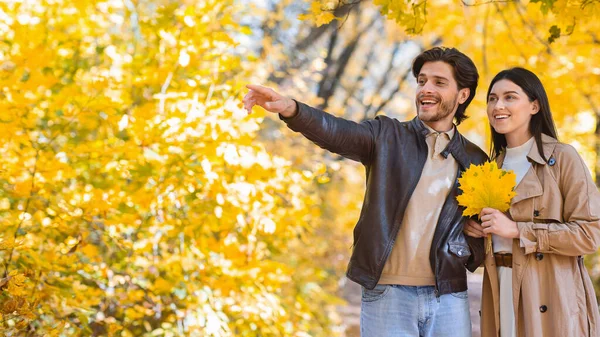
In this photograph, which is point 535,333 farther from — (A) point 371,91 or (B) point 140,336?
(A) point 371,91

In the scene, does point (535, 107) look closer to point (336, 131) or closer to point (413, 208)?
point (413, 208)

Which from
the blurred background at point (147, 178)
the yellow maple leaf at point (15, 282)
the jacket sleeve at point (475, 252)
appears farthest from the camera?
the blurred background at point (147, 178)

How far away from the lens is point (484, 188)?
2430 millimetres

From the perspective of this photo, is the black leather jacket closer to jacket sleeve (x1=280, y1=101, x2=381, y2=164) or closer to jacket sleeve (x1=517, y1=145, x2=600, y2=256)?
jacket sleeve (x1=280, y1=101, x2=381, y2=164)

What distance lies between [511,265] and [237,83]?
1858 millimetres

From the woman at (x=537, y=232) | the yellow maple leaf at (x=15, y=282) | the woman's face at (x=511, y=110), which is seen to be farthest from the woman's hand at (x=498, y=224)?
the yellow maple leaf at (x=15, y=282)

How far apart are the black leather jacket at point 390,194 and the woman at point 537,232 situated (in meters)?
0.13

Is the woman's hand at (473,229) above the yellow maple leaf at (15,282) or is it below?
above

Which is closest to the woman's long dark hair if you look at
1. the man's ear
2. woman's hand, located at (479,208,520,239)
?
the man's ear

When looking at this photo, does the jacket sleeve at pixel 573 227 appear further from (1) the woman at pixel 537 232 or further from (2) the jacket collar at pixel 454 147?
(2) the jacket collar at pixel 454 147

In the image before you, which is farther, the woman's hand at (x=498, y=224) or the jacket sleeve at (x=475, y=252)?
the jacket sleeve at (x=475, y=252)

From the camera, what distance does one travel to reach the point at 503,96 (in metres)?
2.69

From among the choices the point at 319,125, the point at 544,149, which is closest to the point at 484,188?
the point at 544,149

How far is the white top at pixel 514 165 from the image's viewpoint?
8.56 feet
